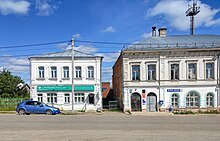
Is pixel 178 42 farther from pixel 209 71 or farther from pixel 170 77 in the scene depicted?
pixel 209 71

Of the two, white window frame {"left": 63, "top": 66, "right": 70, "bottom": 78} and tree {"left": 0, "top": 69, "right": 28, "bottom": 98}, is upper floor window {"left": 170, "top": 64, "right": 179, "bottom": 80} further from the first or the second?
tree {"left": 0, "top": 69, "right": 28, "bottom": 98}

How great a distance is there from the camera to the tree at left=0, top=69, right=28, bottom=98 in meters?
47.2

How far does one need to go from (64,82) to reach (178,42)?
16015mm

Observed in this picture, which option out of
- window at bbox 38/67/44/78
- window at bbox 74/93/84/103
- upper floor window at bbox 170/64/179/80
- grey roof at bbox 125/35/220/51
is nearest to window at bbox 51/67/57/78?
window at bbox 38/67/44/78

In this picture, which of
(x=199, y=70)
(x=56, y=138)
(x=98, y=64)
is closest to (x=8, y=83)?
(x=98, y=64)

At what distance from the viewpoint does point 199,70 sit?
28375 mm

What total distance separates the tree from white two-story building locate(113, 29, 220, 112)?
93.6 ft

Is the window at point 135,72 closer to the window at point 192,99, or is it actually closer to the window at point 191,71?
the window at point 191,71

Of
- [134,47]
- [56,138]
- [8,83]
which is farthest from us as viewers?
[8,83]

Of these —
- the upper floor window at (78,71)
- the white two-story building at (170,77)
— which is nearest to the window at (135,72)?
the white two-story building at (170,77)

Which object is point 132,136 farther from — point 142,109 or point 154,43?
point 154,43

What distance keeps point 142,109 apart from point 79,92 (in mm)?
8635

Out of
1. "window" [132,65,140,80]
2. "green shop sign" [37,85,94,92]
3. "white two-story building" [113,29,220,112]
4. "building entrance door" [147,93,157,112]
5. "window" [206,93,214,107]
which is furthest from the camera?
"green shop sign" [37,85,94,92]

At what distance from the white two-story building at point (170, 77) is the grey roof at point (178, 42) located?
239mm
